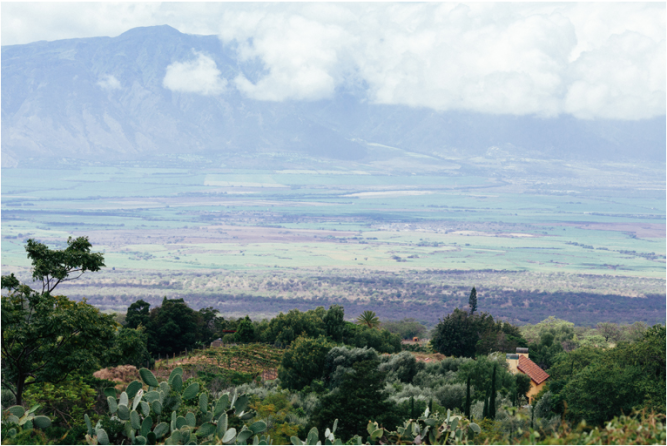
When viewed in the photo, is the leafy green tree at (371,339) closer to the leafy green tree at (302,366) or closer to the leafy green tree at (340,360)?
the leafy green tree at (340,360)

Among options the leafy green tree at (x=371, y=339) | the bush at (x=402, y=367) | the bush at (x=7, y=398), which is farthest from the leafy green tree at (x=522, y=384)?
the bush at (x=7, y=398)

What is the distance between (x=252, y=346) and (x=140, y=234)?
130 m

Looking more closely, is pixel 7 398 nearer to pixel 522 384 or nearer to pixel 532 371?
pixel 522 384

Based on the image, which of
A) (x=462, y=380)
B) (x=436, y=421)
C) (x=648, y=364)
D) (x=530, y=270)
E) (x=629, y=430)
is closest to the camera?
(x=629, y=430)

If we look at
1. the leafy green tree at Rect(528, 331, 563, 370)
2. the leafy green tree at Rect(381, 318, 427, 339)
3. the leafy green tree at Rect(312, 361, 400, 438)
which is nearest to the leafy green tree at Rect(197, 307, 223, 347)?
the leafy green tree at Rect(381, 318, 427, 339)

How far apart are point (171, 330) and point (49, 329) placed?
94.1ft

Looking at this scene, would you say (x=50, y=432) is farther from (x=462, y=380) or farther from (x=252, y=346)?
(x=252, y=346)

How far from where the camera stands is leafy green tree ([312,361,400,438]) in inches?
743

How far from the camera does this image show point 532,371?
3425 cm

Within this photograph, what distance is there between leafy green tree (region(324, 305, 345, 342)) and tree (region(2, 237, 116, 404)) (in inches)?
1086

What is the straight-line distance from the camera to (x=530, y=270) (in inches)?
5477

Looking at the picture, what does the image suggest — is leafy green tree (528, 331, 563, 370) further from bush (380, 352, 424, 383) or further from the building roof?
bush (380, 352, 424, 383)

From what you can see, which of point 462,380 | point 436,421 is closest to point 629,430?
point 436,421

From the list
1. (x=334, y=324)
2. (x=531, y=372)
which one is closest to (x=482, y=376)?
(x=531, y=372)
